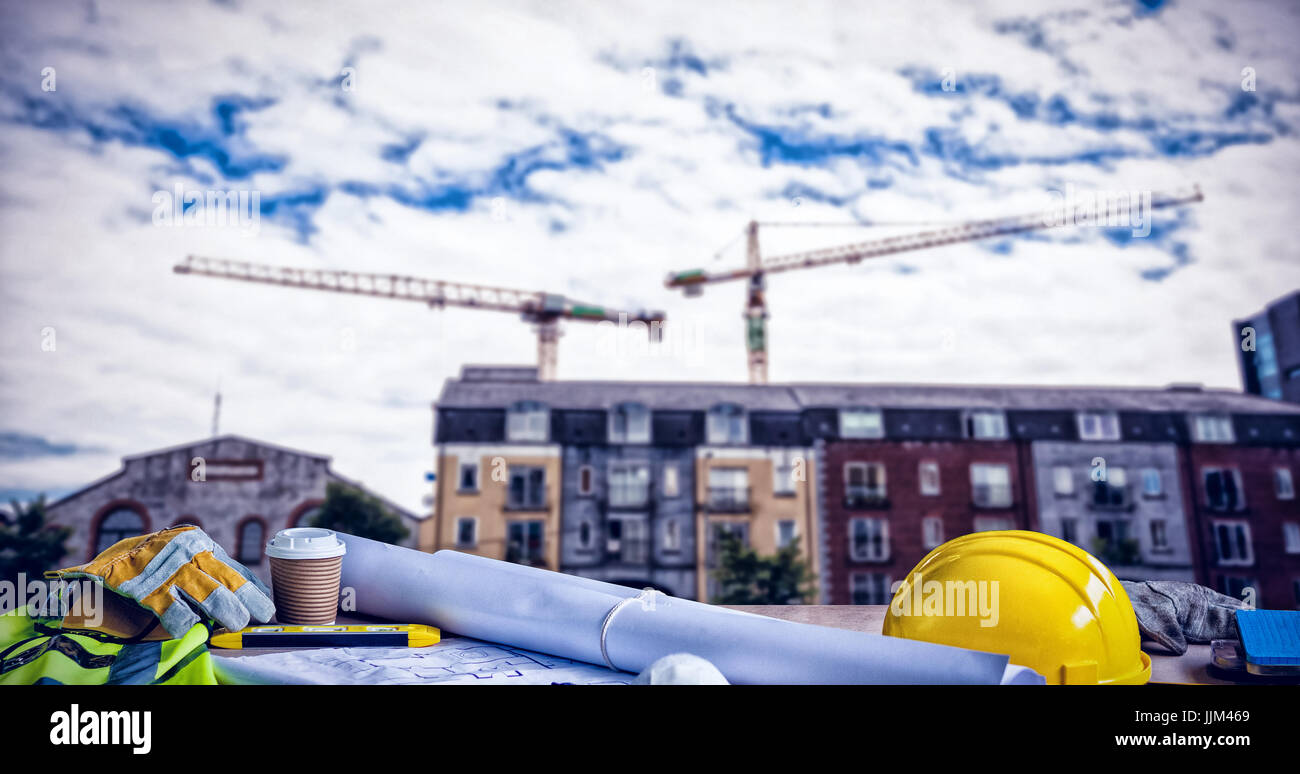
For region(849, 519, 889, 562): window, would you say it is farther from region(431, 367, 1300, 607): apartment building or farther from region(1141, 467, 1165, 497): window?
region(1141, 467, 1165, 497): window

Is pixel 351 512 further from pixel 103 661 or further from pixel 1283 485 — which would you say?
pixel 1283 485

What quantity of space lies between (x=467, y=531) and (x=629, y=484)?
6.91 m

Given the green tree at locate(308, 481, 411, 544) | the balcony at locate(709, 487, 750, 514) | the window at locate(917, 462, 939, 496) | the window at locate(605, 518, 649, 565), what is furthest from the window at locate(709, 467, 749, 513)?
the green tree at locate(308, 481, 411, 544)

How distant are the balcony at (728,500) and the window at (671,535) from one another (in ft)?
5.24

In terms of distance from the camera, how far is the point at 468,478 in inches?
1298

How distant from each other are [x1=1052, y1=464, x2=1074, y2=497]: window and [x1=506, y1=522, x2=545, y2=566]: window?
850 inches

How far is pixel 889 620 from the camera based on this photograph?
4.27 m

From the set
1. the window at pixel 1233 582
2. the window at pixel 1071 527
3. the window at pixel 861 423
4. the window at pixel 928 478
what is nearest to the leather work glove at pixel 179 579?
the window at pixel 861 423

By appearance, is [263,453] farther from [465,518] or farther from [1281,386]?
[1281,386]

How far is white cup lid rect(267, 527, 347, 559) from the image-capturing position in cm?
451
